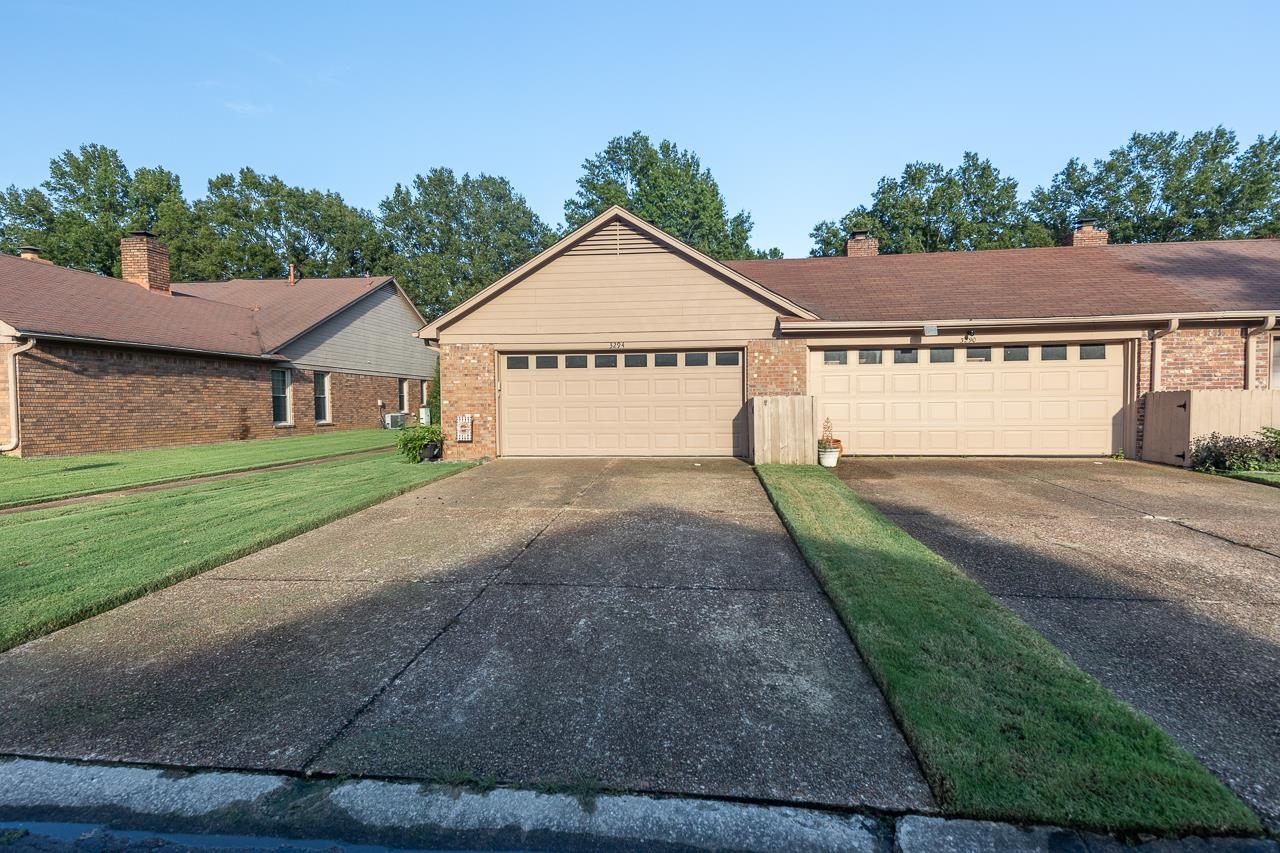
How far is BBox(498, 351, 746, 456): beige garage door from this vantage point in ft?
37.6

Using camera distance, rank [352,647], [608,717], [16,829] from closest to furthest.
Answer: [16,829] → [608,717] → [352,647]

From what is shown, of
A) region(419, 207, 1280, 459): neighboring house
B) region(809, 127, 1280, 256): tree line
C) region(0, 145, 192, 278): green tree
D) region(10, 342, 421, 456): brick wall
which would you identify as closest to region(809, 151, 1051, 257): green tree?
region(809, 127, 1280, 256): tree line

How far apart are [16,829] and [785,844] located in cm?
275

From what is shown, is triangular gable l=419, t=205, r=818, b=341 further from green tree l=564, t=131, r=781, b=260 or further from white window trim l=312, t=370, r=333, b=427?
green tree l=564, t=131, r=781, b=260

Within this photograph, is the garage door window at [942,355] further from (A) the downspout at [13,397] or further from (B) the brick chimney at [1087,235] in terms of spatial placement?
(A) the downspout at [13,397]

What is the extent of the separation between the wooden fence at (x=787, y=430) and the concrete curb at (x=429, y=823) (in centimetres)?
842

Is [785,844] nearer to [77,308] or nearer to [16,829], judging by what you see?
[16,829]

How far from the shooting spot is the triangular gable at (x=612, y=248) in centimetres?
1127

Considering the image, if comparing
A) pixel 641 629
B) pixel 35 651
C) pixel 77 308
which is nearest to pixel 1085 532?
pixel 641 629

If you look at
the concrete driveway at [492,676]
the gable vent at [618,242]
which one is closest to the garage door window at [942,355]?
the gable vent at [618,242]

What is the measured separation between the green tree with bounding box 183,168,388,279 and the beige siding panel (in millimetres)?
35116

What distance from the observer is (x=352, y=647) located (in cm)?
353

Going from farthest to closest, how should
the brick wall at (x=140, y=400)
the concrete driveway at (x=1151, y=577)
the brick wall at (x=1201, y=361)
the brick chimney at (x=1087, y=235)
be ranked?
the brick chimney at (x=1087, y=235) → the brick wall at (x=140, y=400) → the brick wall at (x=1201, y=361) → the concrete driveway at (x=1151, y=577)

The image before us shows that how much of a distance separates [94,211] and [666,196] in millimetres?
39058
